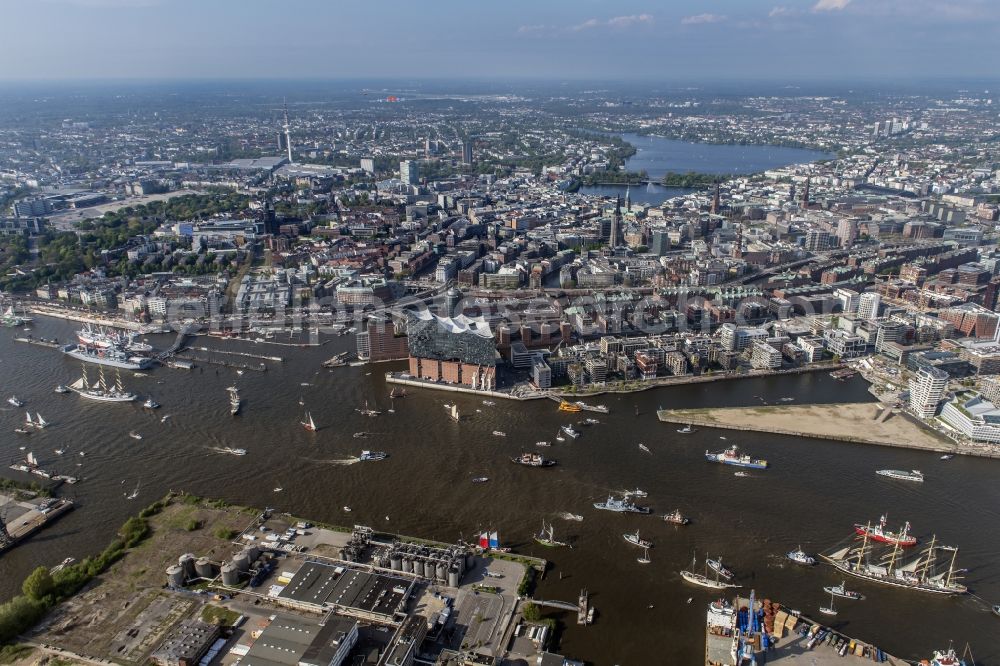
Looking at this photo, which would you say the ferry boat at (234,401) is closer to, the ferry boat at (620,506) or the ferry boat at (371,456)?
the ferry boat at (371,456)

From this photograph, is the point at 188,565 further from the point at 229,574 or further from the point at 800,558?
the point at 800,558

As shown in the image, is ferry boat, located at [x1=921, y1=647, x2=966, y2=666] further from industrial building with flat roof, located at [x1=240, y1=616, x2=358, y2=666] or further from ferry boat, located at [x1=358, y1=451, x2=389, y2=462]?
ferry boat, located at [x1=358, y1=451, x2=389, y2=462]

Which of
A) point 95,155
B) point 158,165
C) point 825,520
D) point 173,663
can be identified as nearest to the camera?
point 173,663

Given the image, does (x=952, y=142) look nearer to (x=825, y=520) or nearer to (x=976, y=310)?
(x=976, y=310)

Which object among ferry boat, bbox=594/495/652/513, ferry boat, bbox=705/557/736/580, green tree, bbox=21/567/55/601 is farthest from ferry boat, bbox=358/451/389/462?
ferry boat, bbox=705/557/736/580

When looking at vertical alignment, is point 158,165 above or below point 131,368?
above

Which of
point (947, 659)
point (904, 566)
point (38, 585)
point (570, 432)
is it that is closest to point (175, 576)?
point (38, 585)

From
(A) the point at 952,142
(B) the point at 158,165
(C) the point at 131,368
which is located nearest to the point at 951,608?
(C) the point at 131,368
